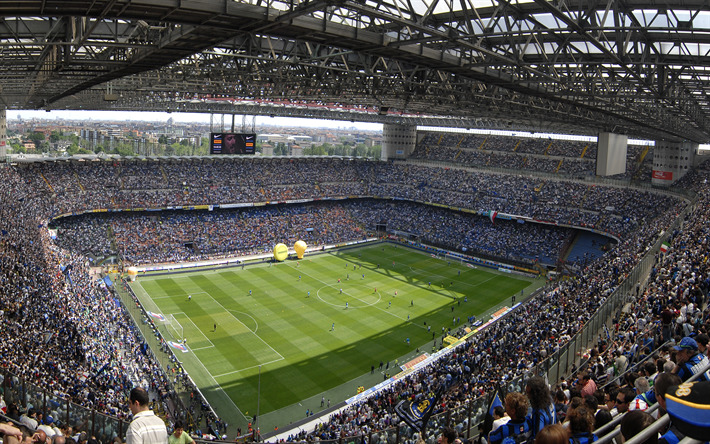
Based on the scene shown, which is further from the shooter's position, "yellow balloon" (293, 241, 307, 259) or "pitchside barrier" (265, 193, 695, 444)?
"yellow balloon" (293, 241, 307, 259)

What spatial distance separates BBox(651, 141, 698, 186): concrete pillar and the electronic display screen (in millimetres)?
43378

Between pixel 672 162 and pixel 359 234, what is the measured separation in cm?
3448

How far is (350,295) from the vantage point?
1674 inches

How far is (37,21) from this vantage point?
15.0m

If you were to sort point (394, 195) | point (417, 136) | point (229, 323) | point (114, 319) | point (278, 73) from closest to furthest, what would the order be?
point (278, 73), point (114, 319), point (229, 323), point (394, 195), point (417, 136)

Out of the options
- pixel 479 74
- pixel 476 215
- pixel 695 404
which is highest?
pixel 479 74

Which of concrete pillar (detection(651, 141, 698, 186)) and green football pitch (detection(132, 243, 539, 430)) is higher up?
concrete pillar (detection(651, 141, 698, 186))

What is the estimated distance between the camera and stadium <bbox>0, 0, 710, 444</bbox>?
39.0 ft

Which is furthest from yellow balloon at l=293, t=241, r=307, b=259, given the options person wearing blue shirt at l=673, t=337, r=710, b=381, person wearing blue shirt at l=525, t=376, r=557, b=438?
person wearing blue shirt at l=525, t=376, r=557, b=438

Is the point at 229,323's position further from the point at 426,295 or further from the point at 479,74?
the point at 479,74

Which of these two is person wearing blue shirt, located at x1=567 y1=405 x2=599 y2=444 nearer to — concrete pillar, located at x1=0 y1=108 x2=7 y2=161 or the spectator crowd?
Result: the spectator crowd

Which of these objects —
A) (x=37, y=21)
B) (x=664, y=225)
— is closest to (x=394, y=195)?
→ (x=664, y=225)

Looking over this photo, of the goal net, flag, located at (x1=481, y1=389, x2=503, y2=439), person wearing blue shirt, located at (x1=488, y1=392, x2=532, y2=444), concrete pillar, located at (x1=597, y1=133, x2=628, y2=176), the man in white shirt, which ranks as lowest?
the goal net

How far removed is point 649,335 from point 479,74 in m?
9.65
